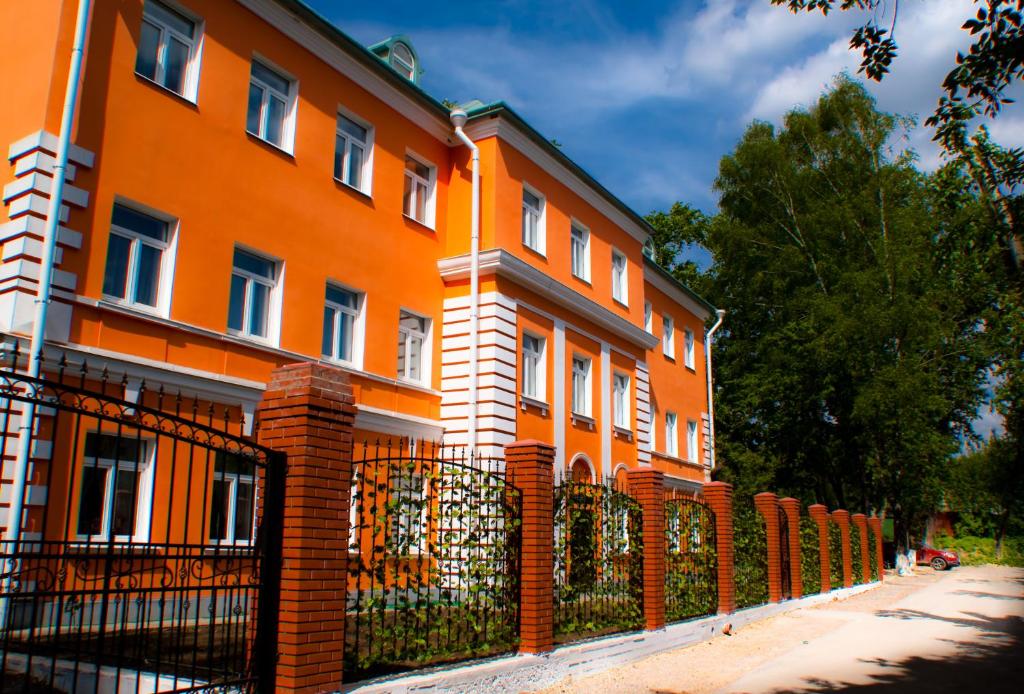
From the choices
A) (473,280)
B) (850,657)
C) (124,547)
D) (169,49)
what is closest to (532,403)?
(473,280)

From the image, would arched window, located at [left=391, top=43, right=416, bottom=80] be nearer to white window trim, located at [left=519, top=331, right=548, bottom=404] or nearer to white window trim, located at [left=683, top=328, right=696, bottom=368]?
white window trim, located at [left=519, top=331, right=548, bottom=404]

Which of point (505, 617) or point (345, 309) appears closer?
point (505, 617)

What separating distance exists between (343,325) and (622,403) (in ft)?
31.8

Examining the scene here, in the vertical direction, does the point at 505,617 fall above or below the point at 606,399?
below

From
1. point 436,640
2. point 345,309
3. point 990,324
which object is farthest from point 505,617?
point 990,324

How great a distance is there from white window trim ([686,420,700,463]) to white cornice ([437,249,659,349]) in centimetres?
833

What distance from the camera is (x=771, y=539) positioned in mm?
16094

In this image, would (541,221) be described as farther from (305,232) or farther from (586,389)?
(305,232)

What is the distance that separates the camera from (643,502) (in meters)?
11.7

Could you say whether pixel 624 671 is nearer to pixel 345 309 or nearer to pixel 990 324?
pixel 345 309

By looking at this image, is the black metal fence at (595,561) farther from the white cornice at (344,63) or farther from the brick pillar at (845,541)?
the brick pillar at (845,541)

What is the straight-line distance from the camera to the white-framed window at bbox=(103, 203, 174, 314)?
36.8 ft

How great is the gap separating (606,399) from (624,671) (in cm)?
1128

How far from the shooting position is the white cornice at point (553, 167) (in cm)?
1780
